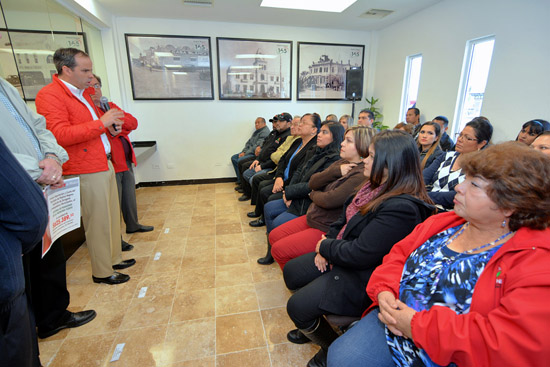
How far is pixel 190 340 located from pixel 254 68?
4495 millimetres

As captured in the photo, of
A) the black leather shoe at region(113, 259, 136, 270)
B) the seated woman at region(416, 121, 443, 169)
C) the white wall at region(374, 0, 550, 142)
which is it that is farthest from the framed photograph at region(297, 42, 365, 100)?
the black leather shoe at region(113, 259, 136, 270)

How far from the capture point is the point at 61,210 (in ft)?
5.09

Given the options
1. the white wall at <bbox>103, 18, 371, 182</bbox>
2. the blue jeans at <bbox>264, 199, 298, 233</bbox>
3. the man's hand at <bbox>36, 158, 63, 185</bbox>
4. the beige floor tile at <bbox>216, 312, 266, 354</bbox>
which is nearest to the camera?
the man's hand at <bbox>36, 158, 63, 185</bbox>

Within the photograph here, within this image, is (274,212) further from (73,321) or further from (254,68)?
(254,68)

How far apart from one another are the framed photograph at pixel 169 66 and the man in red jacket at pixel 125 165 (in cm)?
177

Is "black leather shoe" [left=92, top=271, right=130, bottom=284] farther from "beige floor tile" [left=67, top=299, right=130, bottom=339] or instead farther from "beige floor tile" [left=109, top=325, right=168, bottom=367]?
"beige floor tile" [left=109, top=325, right=168, bottom=367]

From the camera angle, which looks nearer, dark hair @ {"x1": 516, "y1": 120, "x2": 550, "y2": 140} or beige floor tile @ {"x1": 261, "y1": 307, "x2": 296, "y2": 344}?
beige floor tile @ {"x1": 261, "y1": 307, "x2": 296, "y2": 344}

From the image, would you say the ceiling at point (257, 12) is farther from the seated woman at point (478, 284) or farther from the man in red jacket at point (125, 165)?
the seated woman at point (478, 284)

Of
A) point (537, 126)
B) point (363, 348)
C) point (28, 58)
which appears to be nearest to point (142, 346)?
point (363, 348)

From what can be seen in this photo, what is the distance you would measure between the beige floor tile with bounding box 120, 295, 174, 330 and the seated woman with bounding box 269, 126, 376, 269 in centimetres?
90

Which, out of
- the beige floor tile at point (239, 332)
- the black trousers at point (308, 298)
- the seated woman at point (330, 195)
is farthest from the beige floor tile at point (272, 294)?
the black trousers at point (308, 298)

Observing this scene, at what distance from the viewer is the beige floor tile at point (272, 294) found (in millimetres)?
1992

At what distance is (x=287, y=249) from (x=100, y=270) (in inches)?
62.2

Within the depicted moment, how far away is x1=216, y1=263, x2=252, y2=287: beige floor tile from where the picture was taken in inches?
88.8
